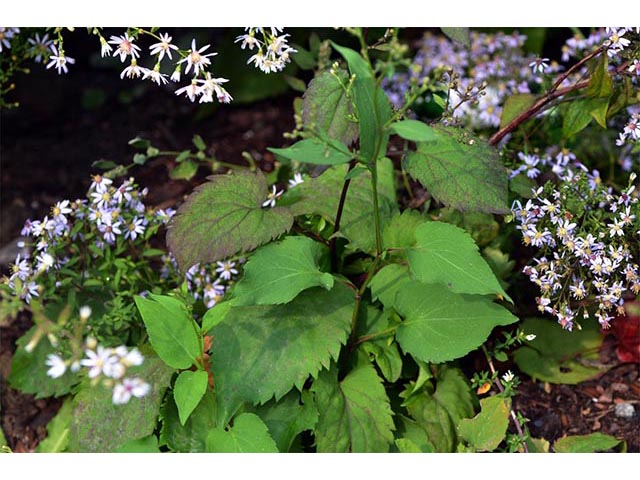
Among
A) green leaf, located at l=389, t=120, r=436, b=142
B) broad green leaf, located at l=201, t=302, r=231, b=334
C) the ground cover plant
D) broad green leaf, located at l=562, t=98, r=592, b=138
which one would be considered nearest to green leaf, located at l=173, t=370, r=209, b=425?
the ground cover plant

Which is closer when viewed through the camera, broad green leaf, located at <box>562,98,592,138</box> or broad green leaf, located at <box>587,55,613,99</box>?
broad green leaf, located at <box>587,55,613,99</box>

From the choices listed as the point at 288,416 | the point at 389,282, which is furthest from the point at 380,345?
the point at 288,416

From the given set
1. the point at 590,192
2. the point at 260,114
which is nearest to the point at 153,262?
the point at 260,114

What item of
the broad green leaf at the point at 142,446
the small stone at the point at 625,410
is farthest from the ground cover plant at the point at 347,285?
the small stone at the point at 625,410

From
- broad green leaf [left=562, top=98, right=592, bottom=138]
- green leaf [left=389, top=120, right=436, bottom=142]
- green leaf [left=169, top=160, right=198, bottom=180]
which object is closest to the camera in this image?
green leaf [left=389, top=120, right=436, bottom=142]

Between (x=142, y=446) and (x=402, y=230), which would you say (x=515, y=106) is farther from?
(x=142, y=446)

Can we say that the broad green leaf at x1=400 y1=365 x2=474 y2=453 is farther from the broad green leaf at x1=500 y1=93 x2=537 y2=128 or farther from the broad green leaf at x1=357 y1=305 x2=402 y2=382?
the broad green leaf at x1=500 y1=93 x2=537 y2=128

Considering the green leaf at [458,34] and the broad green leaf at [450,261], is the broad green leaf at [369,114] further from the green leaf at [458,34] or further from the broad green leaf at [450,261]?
the green leaf at [458,34]
